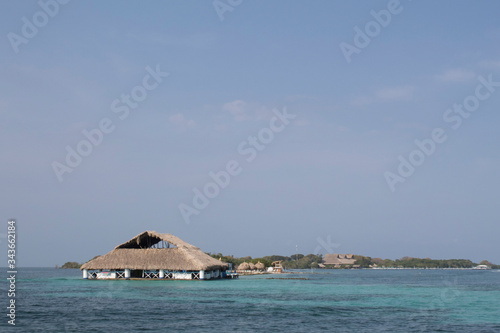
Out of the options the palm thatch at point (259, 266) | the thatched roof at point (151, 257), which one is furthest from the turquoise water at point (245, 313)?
the palm thatch at point (259, 266)

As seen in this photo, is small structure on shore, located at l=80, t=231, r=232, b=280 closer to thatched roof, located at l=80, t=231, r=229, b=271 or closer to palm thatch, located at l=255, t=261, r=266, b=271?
thatched roof, located at l=80, t=231, r=229, b=271

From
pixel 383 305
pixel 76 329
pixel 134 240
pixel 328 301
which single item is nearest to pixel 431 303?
pixel 383 305

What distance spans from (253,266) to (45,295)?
7838cm

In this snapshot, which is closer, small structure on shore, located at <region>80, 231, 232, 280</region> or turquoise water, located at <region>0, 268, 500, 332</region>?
turquoise water, located at <region>0, 268, 500, 332</region>

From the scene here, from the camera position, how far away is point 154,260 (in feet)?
221

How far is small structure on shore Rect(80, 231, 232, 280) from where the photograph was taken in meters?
66.8

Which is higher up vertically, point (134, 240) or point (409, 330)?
point (134, 240)

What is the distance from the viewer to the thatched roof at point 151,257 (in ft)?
219

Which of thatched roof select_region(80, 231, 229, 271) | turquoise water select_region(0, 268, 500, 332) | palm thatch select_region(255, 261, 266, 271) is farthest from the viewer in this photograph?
palm thatch select_region(255, 261, 266, 271)

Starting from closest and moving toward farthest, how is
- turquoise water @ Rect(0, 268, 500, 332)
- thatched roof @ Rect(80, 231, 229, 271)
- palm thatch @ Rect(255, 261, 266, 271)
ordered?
1. turquoise water @ Rect(0, 268, 500, 332)
2. thatched roof @ Rect(80, 231, 229, 271)
3. palm thatch @ Rect(255, 261, 266, 271)

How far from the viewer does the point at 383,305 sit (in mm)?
40188

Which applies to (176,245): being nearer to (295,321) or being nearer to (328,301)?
(328,301)

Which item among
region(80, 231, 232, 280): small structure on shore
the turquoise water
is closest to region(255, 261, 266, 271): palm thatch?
region(80, 231, 232, 280): small structure on shore

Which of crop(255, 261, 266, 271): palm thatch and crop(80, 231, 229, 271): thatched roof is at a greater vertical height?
crop(80, 231, 229, 271): thatched roof
